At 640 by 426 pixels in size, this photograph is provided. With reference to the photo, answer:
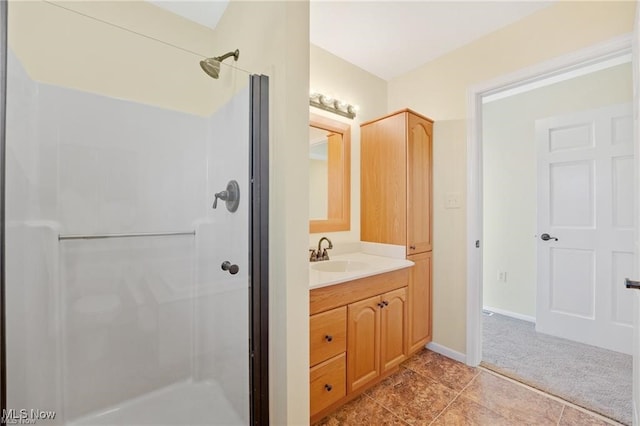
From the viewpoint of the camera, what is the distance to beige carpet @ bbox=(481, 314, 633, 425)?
66.1 inches

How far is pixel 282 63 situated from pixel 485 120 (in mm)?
2954

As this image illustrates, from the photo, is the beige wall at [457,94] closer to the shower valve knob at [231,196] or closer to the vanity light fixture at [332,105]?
the vanity light fixture at [332,105]

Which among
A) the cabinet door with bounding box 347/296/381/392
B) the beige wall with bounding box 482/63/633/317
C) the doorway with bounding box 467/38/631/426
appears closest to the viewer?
the cabinet door with bounding box 347/296/381/392

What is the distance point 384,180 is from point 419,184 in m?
0.28

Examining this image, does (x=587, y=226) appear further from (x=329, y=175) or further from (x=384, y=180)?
(x=329, y=175)

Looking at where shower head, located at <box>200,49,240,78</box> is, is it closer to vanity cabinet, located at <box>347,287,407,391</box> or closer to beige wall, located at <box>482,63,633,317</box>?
vanity cabinet, located at <box>347,287,407,391</box>

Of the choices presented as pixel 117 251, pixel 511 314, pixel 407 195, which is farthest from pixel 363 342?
pixel 511 314

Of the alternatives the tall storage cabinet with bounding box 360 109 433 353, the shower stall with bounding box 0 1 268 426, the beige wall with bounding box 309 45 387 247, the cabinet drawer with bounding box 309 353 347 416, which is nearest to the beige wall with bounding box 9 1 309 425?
the shower stall with bounding box 0 1 268 426

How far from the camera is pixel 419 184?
7.32 feet

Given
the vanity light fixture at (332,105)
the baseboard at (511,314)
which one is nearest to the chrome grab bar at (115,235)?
the vanity light fixture at (332,105)

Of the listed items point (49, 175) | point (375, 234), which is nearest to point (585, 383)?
point (375, 234)

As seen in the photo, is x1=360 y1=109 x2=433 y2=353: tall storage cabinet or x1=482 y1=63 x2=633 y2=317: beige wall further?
x1=482 y1=63 x2=633 y2=317: beige wall

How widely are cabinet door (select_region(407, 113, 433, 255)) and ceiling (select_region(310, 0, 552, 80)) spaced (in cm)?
58

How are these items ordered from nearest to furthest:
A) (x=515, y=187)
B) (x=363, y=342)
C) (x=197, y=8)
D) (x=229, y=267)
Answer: (x=229, y=267) → (x=363, y=342) → (x=197, y=8) → (x=515, y=187)
